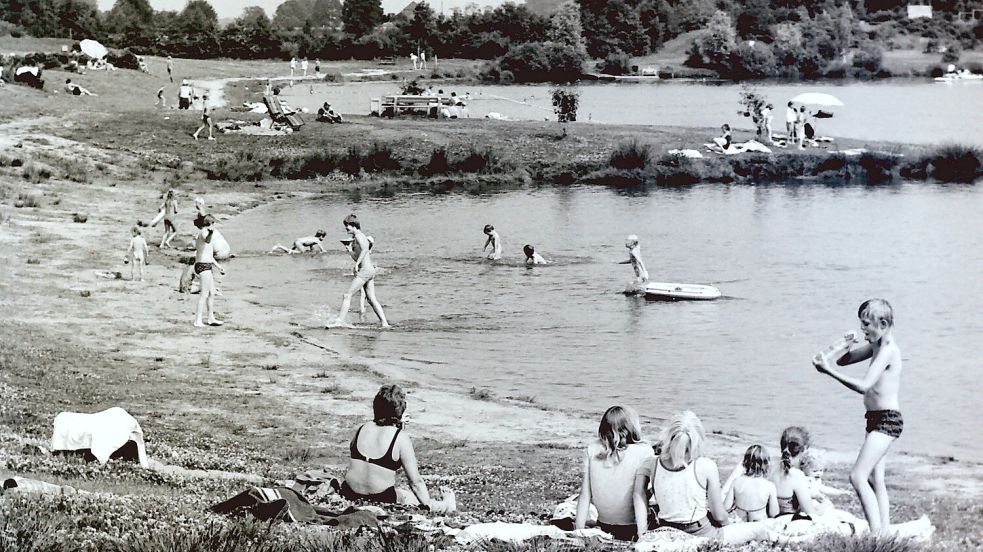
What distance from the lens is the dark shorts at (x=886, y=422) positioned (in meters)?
8.26

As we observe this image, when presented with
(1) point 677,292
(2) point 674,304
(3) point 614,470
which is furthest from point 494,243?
(3) point 614,470

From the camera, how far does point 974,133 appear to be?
2481 centimetres

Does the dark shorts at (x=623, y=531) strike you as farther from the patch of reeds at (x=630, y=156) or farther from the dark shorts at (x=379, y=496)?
the patch of reeds at (x=630, y=156)

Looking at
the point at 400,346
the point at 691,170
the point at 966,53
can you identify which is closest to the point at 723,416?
the point at 400,346

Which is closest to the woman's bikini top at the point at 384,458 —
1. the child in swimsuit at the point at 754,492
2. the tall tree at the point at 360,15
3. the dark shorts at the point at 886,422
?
the child in swimsuit at the point at 754,492

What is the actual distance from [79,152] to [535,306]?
420 inches

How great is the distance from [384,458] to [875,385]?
3.37 m

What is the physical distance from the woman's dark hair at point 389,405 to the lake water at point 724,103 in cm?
1527

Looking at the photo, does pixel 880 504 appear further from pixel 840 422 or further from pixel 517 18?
pixel 517 18

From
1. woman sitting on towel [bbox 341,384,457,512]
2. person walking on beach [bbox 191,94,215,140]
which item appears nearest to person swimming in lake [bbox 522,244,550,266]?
person walking on beach [bbox 191,94,215,140]

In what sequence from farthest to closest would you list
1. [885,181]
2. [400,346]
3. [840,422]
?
1. [885,181]
2. [400,346]
3. [840,422]

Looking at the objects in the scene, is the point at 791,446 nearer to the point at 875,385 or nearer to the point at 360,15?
the point at 875,385

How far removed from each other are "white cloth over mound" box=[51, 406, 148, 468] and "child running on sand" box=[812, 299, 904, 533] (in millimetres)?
5769

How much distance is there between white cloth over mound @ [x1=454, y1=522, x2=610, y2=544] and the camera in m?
8.07
